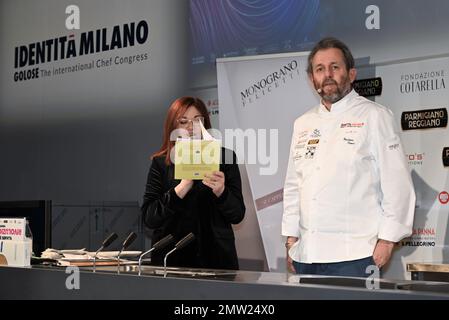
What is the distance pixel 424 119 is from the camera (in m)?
4.16

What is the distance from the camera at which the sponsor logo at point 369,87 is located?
14.3ft

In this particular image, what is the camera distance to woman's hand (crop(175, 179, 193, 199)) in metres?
3.90

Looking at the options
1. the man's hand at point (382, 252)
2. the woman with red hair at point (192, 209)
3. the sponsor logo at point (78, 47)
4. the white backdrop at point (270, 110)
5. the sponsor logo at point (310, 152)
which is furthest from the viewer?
the sponsor logo at point (78, 47)

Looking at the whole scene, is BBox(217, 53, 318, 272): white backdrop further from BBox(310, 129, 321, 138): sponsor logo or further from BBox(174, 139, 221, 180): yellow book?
BBox(174, 139, 221, 180): yellow book

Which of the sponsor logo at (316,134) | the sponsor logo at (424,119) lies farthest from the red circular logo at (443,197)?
the sponsor logo at (316,134)

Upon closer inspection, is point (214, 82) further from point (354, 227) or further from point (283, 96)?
point (354, 227)

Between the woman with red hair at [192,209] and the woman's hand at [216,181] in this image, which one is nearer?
the woman's hand at [216,181]

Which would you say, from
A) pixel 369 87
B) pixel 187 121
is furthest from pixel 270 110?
pixel 187 121

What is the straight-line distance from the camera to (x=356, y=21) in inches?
180

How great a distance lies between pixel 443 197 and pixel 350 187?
897 mm

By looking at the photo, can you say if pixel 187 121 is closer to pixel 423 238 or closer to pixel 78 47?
pixel 423 238

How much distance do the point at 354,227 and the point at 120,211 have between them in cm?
262

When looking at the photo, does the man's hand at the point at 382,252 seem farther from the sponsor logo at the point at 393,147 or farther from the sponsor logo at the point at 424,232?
the sponsor logo at the point at 424,232

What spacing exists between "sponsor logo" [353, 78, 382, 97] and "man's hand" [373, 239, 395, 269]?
4.33 feet
